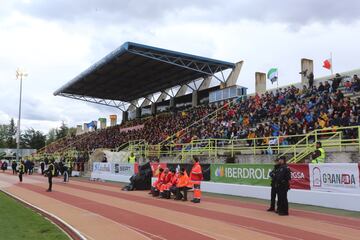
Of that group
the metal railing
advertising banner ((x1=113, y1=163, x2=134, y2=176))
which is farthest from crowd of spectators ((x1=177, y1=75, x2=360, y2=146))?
advertising banner ((x1=113, y1=163, x2=134, y2=176))

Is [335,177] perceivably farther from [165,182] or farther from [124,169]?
[124,169]

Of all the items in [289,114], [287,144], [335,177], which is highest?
[289,114]

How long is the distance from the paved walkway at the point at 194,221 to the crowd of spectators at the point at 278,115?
26.9 feet

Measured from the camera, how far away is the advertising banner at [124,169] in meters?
31.2

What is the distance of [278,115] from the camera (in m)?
28.1

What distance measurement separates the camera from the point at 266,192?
59.2 feet

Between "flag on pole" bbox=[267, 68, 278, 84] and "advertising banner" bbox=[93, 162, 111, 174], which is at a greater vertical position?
"flag on pole" bbox=[267, 68, 278, 84]

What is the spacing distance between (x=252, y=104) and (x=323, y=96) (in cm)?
814

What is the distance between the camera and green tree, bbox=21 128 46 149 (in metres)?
121

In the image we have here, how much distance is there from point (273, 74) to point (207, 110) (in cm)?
707

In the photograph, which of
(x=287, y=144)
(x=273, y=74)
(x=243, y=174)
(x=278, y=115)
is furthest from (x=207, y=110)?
(x=243, y=174)

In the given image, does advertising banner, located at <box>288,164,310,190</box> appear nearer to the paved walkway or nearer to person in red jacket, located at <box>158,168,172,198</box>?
the paved walkway

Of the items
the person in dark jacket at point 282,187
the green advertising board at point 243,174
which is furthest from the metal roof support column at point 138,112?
the person in dark jacket at point 282,187

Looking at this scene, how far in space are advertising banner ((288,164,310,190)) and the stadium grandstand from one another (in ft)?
8.34
